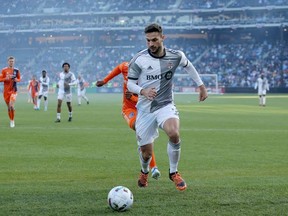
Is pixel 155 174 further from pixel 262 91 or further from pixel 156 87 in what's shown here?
pixel 262 91

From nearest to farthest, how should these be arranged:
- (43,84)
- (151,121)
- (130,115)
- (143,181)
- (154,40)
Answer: (154,40) → (151,121) → (143,181) → (130,115) → (43,84)

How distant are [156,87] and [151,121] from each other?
550mm

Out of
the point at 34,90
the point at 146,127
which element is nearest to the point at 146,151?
the point at 146,127

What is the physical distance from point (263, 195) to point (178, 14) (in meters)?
79.9

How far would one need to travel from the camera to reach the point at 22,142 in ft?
59.8

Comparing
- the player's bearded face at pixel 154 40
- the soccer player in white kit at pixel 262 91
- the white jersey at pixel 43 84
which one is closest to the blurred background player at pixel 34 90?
the white jersey at pixel 43 84

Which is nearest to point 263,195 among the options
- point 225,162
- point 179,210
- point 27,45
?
point 179,210

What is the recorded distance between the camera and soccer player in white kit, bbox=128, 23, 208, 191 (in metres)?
9.83

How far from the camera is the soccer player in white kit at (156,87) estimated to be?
9.83 m

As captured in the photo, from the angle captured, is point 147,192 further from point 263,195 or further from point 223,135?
point 223,135

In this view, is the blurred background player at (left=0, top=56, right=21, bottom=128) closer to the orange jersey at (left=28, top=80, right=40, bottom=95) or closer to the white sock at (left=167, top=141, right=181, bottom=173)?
the white sock at (left=167, top=141, right=181, bottom=173)

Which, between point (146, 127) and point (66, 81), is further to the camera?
point (66, 81)

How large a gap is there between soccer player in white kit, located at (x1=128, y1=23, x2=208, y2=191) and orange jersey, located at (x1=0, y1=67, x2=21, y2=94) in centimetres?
1485

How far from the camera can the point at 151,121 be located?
10164 mm
